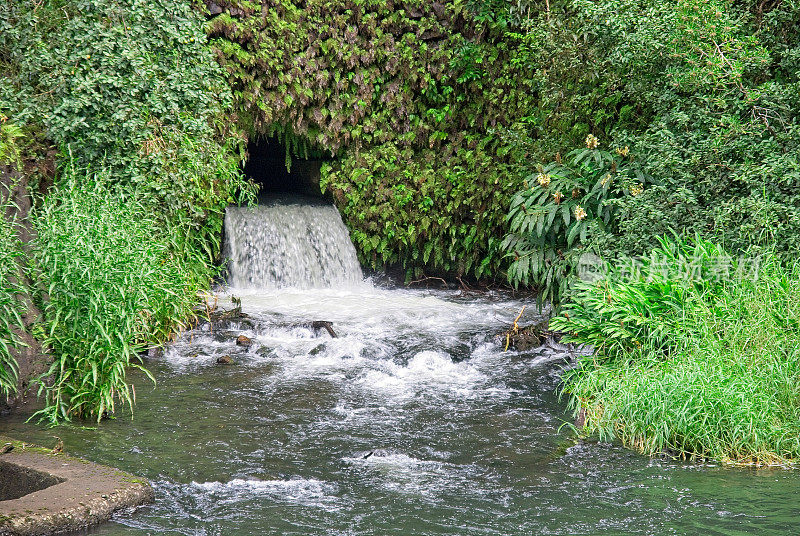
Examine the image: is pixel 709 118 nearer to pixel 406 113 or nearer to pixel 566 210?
pixel 566 210

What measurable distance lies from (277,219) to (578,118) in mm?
4584

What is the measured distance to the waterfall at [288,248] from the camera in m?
11.4

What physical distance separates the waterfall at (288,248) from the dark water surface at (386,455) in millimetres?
2630

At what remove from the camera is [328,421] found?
648 centimetres

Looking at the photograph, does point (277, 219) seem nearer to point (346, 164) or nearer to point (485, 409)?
point (346, 164)

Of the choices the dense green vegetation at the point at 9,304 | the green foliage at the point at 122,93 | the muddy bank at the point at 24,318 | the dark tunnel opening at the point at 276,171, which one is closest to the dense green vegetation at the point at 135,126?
the green foliage at the point at 122,93

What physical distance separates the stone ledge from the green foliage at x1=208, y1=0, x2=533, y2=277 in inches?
275

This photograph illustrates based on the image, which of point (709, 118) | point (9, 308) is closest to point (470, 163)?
point (709, 118)

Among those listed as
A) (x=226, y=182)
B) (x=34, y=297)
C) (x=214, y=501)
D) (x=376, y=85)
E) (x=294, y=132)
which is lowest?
(x=214, y=501)

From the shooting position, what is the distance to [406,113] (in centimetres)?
1204

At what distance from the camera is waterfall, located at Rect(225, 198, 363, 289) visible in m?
11.4

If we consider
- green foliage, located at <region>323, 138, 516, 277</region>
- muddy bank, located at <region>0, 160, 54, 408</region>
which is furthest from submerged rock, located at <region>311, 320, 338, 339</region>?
muddy bank, located at <region>0, 160, 54, 408</region>

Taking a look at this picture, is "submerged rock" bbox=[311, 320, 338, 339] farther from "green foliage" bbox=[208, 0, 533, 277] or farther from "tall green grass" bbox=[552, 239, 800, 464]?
"green foliage" bbox=[208, 0, 533, 277]

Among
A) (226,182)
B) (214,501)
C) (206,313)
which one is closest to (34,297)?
(214,501)
